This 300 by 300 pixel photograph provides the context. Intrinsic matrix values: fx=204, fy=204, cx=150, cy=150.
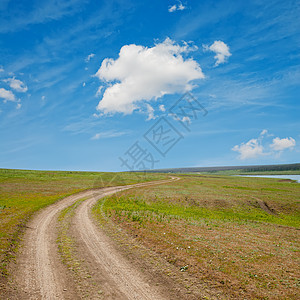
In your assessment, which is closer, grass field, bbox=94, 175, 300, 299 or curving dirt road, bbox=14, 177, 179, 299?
curving dirt road, bbox=14, 177, 179, 299

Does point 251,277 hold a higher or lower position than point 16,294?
lower

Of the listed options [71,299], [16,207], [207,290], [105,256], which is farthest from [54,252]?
[16,207]

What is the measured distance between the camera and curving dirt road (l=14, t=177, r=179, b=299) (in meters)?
9.84

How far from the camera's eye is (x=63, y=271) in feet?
38.8

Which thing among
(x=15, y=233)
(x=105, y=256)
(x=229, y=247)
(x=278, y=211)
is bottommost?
(x=278, y=211)

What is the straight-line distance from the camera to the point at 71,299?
9.37 metres

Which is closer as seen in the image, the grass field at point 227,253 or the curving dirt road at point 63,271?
the curving dirt road at point 63,271

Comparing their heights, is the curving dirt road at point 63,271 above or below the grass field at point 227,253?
above

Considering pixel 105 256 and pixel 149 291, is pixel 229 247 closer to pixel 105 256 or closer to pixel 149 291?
pixel 149 291

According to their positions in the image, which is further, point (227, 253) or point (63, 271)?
point (227, 253)

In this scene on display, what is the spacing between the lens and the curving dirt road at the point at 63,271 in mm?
9844

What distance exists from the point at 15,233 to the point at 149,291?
1437 cm

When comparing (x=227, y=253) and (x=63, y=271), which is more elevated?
(x=63, y=271)

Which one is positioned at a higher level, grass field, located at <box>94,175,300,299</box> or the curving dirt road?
the curving dirt road
